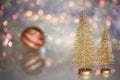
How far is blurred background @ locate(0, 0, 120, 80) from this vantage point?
7.38 feet

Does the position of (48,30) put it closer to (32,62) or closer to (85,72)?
(32,62)

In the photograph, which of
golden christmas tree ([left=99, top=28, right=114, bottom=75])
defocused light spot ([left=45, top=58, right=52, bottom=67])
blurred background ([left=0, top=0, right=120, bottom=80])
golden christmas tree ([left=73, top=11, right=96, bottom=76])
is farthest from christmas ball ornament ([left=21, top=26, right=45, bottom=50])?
golden christmas tree ([left=99, top=28, right=114, bottom=75])

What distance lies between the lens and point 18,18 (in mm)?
2262

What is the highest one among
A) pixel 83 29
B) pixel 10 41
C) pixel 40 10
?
pixel 40 10

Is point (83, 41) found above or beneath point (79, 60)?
above

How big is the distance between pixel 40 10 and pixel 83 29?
454 millimetres

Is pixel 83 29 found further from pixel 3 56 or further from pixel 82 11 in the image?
pixel 3 56

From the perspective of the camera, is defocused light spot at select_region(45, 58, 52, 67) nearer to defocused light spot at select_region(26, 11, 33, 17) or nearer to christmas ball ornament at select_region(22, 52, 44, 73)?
christmas ball ornament at select_region(22, 52, 44, 73)

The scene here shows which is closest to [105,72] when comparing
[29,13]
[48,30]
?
[48,30]

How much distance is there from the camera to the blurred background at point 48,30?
88.6 inches

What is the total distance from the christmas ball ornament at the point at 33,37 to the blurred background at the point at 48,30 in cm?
4

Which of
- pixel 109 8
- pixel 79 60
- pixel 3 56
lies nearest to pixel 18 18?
pixel 3 56

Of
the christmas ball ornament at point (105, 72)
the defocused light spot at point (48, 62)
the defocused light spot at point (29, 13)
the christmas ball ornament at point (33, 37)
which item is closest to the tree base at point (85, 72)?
the christmas ball ornament at point (105, 72)

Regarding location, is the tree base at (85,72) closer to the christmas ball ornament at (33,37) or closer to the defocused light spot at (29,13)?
the christmas ball ornament at (33,37)
